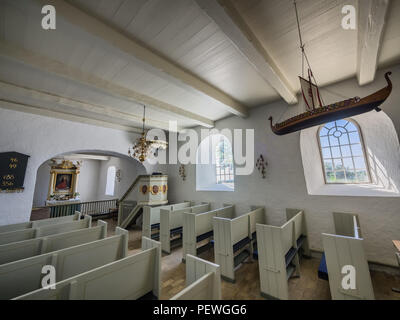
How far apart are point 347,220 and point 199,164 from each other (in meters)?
4.49

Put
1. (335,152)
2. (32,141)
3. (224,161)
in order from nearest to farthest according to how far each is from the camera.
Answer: (335,152)
(32,141)
(224,161)

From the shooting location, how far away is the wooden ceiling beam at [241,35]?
6.01 ft

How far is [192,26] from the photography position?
228 cm

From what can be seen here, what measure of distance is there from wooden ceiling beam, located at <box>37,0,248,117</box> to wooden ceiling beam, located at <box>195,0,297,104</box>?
3.87 ft

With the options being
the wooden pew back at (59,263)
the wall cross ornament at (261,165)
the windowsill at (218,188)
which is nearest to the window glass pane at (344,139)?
the wall cross ornament at (261,165)

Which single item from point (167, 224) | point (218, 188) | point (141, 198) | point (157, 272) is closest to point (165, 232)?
point (167, 224)

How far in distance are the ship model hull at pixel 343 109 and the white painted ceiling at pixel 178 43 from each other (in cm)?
133

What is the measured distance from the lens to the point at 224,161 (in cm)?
610

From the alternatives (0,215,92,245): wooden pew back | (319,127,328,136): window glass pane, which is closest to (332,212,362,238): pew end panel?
(319,127,328,136): window glass pane

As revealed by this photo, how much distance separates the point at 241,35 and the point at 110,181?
37.8ft

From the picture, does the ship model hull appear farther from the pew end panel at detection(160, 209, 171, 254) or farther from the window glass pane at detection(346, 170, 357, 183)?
the pew end panel at detection(160, 209, 171, 254)

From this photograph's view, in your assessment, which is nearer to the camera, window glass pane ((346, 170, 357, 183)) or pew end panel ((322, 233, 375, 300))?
pew end panel ((322, 233, 375, 300))

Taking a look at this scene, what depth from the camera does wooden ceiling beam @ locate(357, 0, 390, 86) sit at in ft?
6.13

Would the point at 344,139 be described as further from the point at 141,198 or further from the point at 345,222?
the point at 141,198
